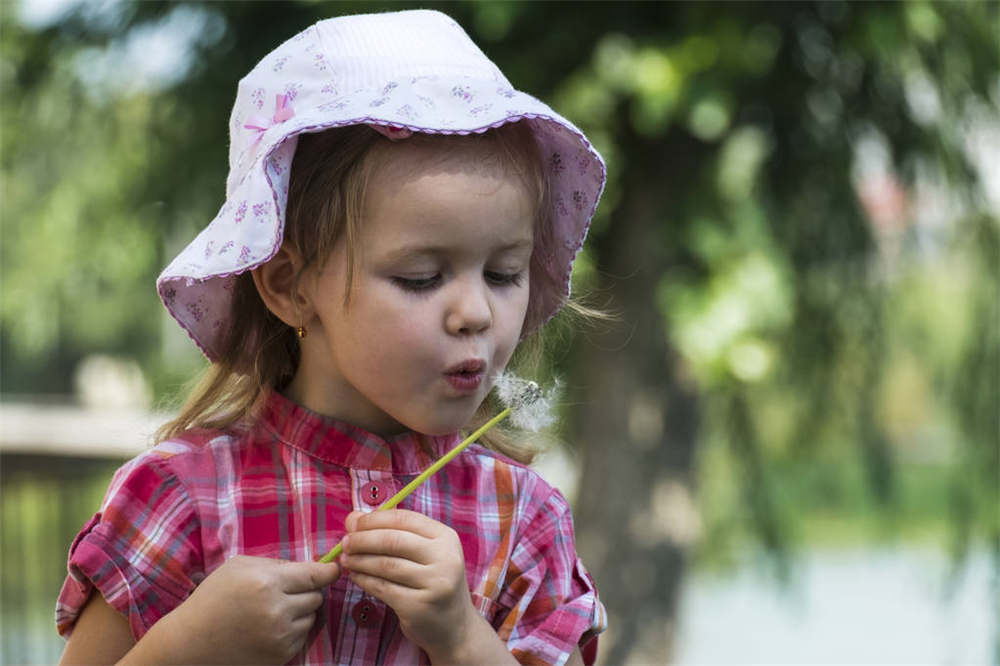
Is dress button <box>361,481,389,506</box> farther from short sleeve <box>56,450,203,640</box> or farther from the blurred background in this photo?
the blurred background

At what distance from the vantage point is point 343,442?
161 centimetres

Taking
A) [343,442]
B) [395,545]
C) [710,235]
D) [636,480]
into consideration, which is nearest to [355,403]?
[343,442]

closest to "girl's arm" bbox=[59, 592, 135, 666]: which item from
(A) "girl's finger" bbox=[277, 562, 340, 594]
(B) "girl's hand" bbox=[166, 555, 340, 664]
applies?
(B) "girl's hand" bbox=[166, 555, 340, 664]

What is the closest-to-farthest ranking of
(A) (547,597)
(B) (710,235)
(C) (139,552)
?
(C) (139,552) → (A) (547,597) → (B) (710,235)

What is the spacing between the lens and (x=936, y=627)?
13.5ft

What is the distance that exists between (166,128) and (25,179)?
2.37ft

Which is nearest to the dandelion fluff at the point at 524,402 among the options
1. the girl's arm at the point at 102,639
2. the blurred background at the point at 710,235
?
the girl's arm at the point at 102,639

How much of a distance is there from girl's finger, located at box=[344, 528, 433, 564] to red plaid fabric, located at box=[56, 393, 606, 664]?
14cm

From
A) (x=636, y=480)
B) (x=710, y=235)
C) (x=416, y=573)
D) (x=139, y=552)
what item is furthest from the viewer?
(x=636, y=480)

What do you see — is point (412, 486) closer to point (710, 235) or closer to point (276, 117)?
point (276, 117)

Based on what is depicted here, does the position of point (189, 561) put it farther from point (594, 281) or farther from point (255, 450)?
point (594, 281)

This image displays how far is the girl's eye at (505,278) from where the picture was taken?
1.54 m

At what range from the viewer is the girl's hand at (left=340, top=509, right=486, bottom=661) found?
142 cm

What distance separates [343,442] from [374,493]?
7 centimetres
